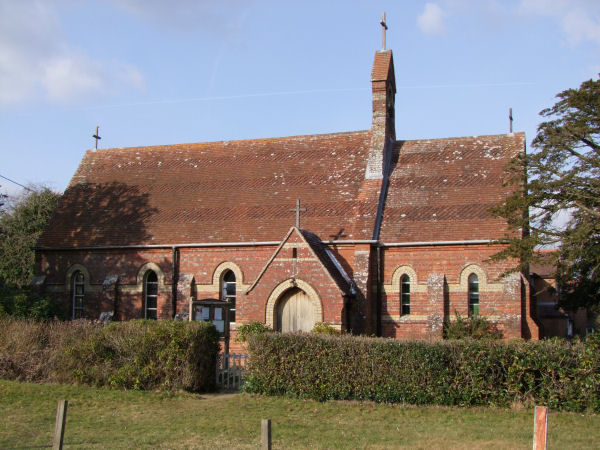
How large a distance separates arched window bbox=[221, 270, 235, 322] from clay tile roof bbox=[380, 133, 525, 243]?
692cm

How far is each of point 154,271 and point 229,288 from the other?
377cm

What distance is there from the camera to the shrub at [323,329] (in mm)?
22141

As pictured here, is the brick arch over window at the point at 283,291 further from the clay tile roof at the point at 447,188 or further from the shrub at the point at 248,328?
the clay tile roof at the point at 447,188

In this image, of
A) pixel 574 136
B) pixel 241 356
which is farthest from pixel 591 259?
pixel 241 356

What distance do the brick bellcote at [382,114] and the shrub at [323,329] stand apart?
8604 millimetres

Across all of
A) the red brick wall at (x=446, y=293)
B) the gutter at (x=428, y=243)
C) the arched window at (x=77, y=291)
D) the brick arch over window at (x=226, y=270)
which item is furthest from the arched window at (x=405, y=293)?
the arched window at (x=77, y=291)

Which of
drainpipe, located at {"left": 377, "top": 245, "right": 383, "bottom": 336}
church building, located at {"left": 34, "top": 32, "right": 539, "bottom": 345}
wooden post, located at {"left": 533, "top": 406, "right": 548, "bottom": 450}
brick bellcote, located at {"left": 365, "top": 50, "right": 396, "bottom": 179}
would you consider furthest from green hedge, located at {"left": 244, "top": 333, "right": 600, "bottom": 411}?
brick bellcote, located at {"left": 365, "top": 50, "right": 396, "bottom": 179}

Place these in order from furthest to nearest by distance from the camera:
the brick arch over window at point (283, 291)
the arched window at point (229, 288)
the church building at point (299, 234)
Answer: the arched window at point (229, 288), the church building at point (299, 234), the brick arch over window at point (283, 291)

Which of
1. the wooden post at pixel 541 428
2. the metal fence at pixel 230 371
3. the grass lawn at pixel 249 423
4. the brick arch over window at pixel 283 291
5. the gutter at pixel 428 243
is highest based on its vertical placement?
→ the gutter at pixel 428 243

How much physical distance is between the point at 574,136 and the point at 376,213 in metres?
9.19

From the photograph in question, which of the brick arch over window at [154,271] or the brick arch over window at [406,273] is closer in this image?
the brick arch over window at [406,273]

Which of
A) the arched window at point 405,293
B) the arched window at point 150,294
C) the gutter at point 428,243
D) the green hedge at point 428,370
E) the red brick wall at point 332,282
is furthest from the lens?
the arched window at point 150,294

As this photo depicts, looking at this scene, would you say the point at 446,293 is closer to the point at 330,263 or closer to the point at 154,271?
the point at 330,263

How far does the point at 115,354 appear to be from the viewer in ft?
62.2
